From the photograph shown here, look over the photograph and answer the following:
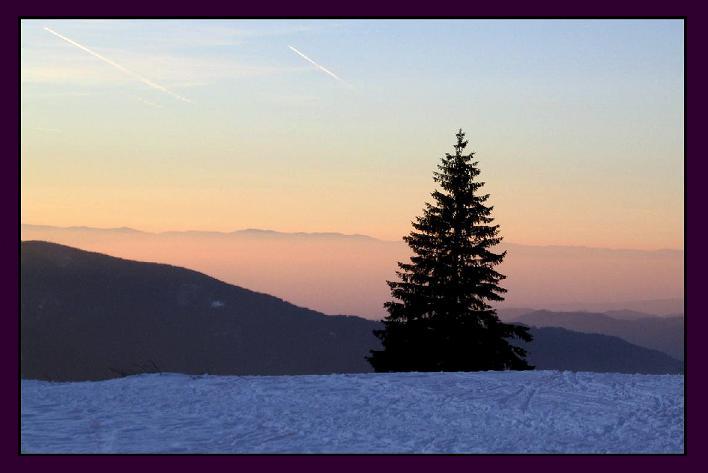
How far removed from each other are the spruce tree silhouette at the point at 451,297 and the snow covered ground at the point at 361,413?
1474 centimetres

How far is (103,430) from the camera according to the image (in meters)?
11.8

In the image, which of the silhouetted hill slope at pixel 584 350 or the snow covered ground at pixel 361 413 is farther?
the silhouetted hill slope at pixel 584 350

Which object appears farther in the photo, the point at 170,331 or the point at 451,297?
the point at 170,331

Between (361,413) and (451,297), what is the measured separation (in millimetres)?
18728

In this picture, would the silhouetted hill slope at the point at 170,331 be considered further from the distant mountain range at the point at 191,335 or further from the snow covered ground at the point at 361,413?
the snow covered ground at the point at 361,413

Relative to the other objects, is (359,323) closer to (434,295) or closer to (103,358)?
(103,358)

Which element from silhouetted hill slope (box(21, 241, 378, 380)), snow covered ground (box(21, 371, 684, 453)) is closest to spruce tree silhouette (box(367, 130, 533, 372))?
snow covered ground (box(21, 371, 684, 453))

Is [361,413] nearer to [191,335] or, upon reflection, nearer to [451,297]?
[451,297]

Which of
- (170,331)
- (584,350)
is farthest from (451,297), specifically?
(170,331)

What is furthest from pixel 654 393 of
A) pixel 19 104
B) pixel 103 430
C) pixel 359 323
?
pixel 359 323

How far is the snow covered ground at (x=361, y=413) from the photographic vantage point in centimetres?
1124

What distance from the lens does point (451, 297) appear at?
31062mm

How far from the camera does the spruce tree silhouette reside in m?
30.4

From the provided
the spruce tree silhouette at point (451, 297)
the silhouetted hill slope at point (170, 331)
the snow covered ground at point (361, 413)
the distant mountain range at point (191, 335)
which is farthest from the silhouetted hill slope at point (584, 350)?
the snow covered ground at point (361, 413)
